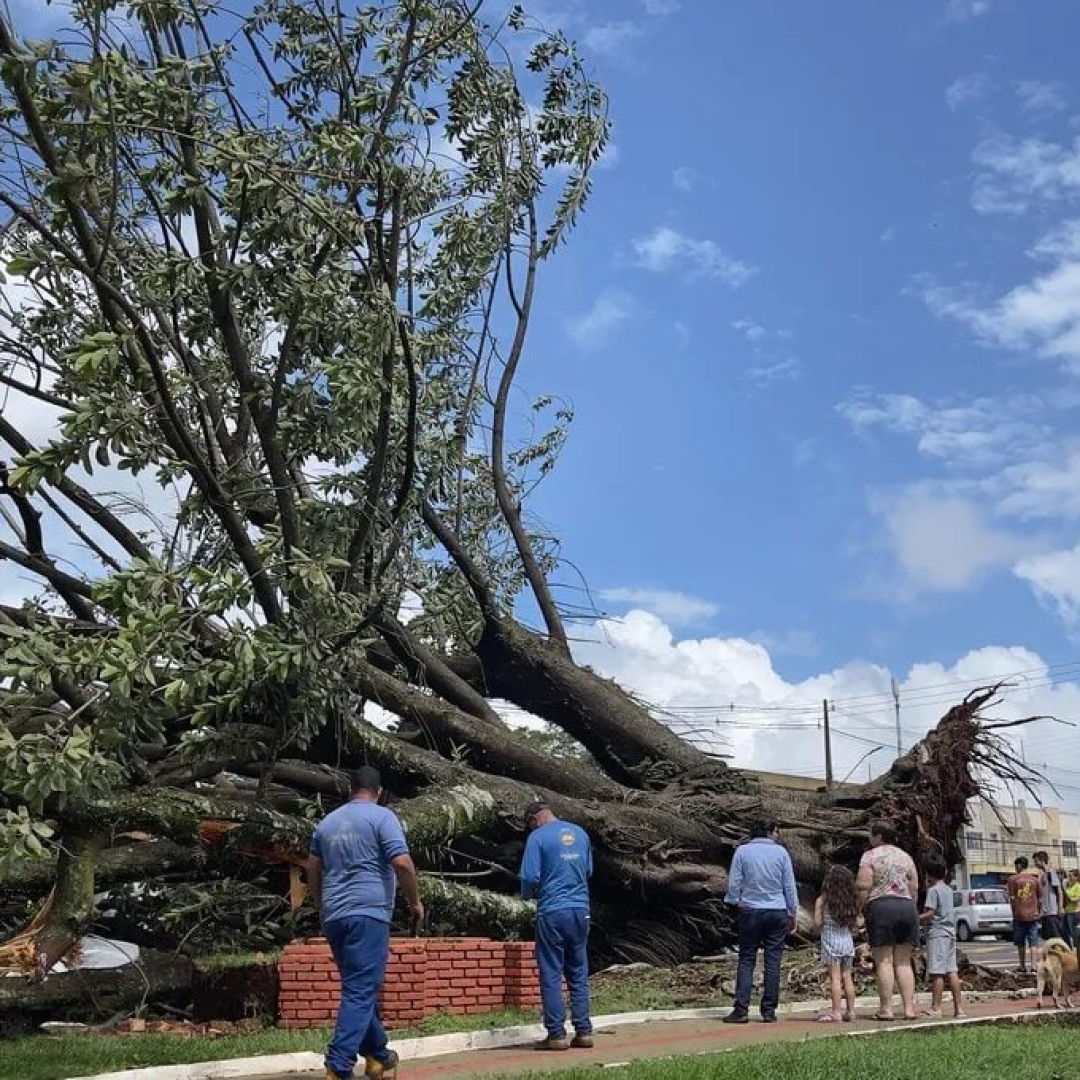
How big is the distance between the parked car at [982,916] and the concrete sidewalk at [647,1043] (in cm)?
2742

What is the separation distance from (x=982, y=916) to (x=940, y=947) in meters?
28.0

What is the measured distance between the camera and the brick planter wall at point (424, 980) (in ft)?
31.5

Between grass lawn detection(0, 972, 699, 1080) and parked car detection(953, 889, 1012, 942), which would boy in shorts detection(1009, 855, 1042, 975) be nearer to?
grass lawn detection(0, 972, 699, 1080)

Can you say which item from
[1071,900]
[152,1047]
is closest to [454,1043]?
[152,1047]

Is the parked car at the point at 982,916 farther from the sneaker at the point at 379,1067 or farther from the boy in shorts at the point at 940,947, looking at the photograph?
the sneaker at the point at 379,1067

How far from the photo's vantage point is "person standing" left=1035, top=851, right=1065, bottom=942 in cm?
1595

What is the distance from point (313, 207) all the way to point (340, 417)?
1346 mm

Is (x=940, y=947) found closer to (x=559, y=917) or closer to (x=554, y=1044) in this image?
(x=559, y=917)

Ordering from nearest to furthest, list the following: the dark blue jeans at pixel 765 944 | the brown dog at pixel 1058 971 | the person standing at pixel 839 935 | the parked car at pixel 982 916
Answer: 1. the dark blue jeans at pixel 765 944
2. the person standing at pixel 839 935
3. the brown dog at pixel 1058 971
4. the parked car at pixel 982 916

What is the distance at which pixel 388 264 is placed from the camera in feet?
33.1

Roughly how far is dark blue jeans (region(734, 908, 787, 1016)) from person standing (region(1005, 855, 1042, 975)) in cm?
558

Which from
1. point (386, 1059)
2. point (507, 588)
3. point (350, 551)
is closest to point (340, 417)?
point (350, 551)

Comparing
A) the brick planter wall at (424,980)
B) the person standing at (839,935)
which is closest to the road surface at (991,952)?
the person standing at (839,935)

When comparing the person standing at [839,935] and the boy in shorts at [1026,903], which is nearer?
the person standing at [839,935]
